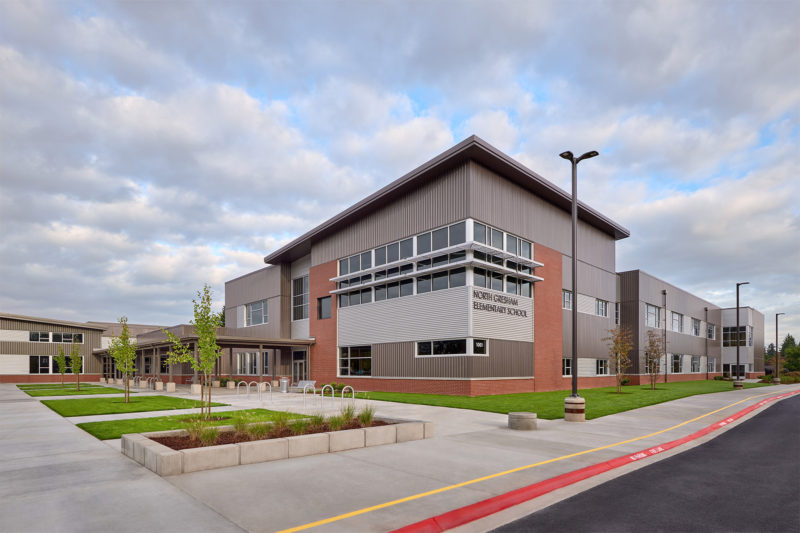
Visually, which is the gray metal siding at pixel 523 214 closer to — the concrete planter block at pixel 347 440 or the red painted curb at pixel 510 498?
the concrete planter block at pixel 347 440

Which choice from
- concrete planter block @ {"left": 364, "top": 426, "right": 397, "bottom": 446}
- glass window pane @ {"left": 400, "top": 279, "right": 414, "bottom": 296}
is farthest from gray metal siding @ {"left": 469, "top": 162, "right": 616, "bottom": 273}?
concrete planter block @ {"left": 364, "top": 426, "right": 397, "bottom": 446}

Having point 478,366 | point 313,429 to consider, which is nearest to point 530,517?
point 313,429

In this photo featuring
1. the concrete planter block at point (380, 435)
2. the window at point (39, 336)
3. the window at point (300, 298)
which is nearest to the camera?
the concrete planter block at point (380, 435)

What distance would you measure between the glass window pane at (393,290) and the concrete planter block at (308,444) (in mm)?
24090

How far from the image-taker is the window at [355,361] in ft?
124

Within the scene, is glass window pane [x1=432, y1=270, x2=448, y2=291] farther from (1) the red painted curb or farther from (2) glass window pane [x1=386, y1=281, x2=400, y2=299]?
(1) the red painted curb

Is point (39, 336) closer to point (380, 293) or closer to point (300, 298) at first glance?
point (300, 298)

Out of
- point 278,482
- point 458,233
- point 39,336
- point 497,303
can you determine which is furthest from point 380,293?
point 39,336

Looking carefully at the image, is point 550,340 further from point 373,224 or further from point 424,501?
point 424,501

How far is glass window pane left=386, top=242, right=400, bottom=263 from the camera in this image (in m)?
35.9

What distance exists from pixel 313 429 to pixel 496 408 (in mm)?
11540

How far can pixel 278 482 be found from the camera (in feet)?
29.1

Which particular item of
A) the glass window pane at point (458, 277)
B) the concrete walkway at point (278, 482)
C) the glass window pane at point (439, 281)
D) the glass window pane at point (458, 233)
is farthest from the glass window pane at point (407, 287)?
the concrete walkway at point (278, 482)

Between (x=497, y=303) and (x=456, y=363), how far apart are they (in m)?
4.64
